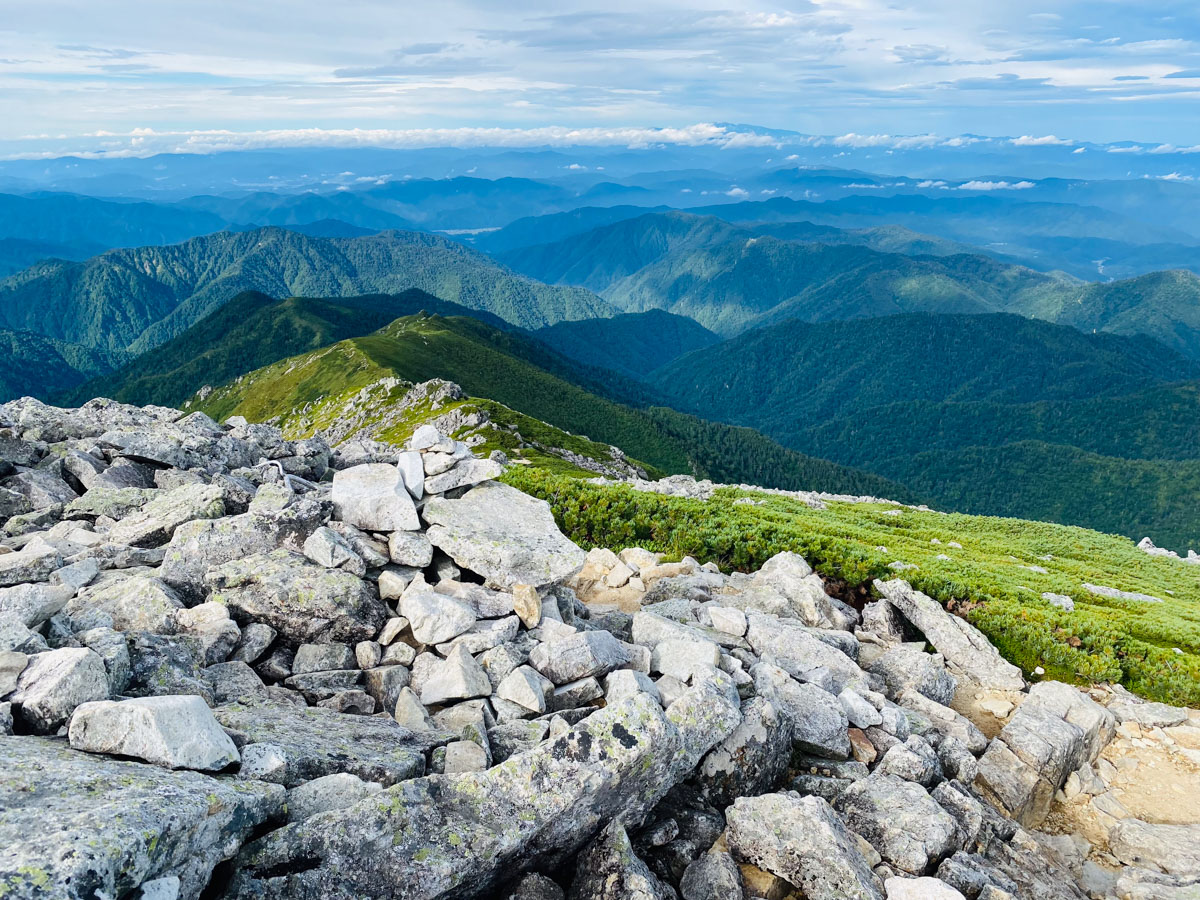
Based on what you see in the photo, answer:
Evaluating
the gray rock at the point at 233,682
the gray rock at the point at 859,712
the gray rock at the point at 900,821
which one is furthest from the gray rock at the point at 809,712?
the gray rock at the point at 233,682

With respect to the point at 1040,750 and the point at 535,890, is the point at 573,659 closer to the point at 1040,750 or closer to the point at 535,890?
the point at 535,890

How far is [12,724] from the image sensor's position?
8.94 m

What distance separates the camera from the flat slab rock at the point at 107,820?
6234mm

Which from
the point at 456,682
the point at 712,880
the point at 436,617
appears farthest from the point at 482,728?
the point at 712,880

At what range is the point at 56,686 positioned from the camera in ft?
30.3

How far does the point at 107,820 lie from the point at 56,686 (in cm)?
340

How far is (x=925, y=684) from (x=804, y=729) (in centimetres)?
637

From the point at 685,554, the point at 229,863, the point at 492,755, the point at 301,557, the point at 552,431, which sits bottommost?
the point at 552,431

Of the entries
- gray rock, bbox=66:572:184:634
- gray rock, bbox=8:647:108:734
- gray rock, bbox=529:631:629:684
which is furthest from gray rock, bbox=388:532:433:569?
gray rock, bbox=8:647:108:734

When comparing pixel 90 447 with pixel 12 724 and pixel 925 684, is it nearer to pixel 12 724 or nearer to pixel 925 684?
pixel 12 724

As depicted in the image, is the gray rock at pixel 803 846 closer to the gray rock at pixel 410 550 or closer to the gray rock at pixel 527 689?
the gray rock at pixel 527 689

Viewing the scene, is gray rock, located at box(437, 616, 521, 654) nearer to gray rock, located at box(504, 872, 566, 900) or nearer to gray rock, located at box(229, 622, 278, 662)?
gray rock, located at box(229, 622, 278, 662)

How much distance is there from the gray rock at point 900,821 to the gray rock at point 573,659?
182 inches


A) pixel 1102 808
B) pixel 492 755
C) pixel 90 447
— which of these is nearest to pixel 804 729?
pixel 492 755
